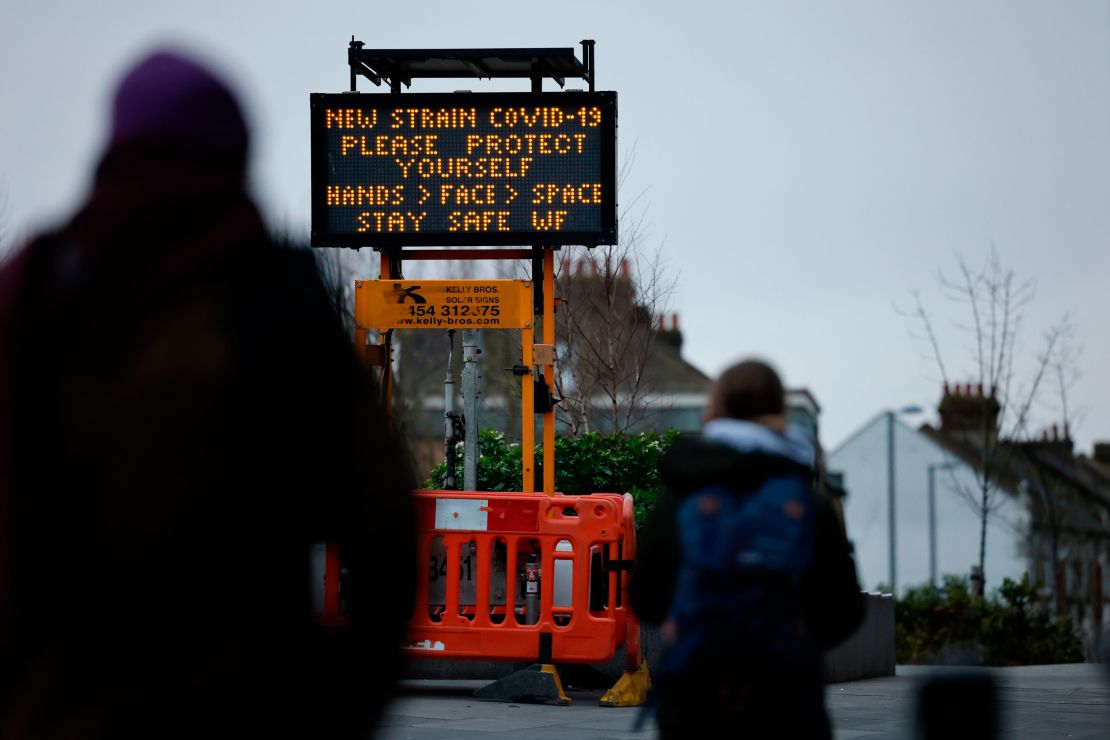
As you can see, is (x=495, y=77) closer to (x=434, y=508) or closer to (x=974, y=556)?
(x=434, y=508)

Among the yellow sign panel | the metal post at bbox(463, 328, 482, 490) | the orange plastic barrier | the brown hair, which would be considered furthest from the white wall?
the brown hair

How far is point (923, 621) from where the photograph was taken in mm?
23016

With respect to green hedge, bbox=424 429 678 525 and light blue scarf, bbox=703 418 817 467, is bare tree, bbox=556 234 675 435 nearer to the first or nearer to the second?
green hedge, bbox=424 429 678 525

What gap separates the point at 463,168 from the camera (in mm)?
11000

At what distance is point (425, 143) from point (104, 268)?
8.95 m

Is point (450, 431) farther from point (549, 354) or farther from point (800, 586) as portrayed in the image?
point (800, 586)

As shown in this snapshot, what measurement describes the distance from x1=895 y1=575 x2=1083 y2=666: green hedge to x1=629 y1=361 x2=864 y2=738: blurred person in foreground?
59.3ft

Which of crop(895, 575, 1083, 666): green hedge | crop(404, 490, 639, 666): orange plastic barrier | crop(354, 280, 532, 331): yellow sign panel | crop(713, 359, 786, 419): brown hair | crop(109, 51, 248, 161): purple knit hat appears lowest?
crop(895, 575, 1083, 666): green hedge

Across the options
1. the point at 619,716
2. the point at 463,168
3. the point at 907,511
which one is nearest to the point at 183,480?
the point at 619,716

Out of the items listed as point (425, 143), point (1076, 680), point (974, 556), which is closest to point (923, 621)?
point (1076, 680)

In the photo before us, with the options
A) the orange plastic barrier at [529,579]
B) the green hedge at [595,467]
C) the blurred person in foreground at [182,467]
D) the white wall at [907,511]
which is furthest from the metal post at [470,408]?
the white wall at [907,511]

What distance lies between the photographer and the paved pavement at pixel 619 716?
357 inches

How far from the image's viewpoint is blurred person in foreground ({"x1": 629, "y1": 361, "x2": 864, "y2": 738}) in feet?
11.2

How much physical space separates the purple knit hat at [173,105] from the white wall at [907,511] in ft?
192
